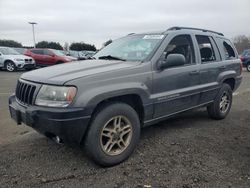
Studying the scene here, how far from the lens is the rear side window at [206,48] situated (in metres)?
5.21

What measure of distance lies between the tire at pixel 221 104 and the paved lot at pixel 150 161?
44cm

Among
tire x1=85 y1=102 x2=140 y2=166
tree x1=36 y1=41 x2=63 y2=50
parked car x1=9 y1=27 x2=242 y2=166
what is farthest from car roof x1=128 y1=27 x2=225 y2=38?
tree x1=36 y1=41 x2=63 y2=50

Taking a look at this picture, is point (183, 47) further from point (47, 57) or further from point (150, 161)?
point (47, 57)

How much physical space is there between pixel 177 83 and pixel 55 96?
195 centimetres

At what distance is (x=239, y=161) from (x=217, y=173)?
534 millimetres

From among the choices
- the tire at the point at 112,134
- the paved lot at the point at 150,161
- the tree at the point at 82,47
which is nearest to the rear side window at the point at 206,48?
the paved lot at the point at 150,161

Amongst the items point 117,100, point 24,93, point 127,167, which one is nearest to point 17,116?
point 24,93

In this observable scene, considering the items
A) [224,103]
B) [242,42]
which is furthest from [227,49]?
[242,42]

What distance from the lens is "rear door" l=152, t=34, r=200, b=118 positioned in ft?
13.7

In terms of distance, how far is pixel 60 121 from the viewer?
126 inches

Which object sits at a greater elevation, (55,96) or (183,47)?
(183,47)

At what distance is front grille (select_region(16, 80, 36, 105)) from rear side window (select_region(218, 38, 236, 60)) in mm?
3851

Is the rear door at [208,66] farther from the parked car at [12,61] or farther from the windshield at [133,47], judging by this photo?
the parked car at [12,61]

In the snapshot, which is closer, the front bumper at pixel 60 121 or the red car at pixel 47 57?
the front bumper at pixel 60 121
